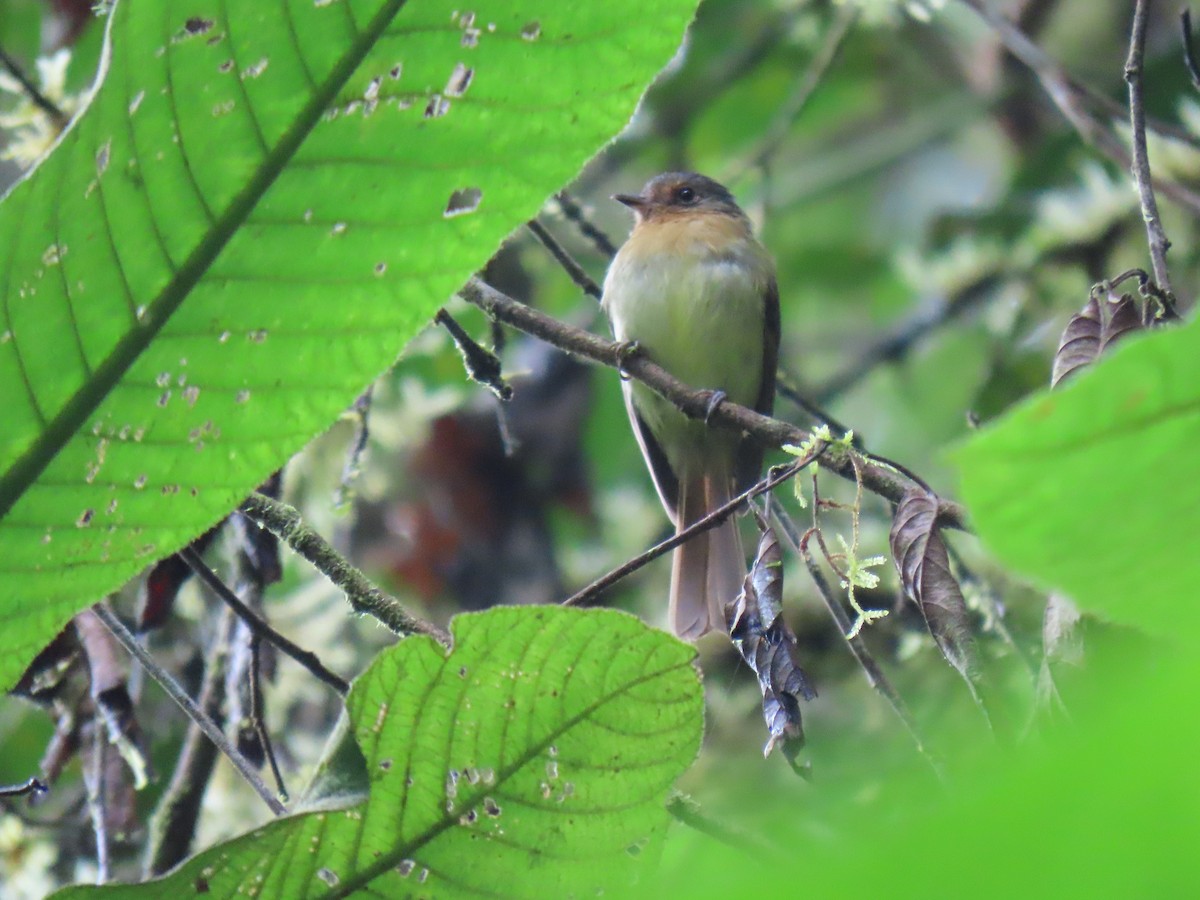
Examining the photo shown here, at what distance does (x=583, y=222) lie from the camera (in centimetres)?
326

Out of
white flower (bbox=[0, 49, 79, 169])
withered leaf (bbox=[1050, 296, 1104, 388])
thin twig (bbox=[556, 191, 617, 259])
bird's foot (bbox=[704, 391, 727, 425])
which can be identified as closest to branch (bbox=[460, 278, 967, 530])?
bird's foot (bbox=[704, 391, 727, 425])

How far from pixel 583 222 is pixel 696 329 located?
1560mm

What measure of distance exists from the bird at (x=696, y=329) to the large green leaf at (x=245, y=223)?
9.98 feet

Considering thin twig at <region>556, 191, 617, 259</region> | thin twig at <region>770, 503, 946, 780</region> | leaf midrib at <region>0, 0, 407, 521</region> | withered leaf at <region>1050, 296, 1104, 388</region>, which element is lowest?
thin twig at <region>770, 503, 946, 780</region>

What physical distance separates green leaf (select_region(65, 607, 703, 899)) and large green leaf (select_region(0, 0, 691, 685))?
0.93 feet

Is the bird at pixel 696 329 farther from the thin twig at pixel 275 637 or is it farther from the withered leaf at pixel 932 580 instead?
the withered leaf at pixel 932 580

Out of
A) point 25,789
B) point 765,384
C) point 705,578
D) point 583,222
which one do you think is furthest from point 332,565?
point 765,384

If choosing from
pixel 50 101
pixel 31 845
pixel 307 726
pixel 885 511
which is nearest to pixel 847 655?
pixel 885 511

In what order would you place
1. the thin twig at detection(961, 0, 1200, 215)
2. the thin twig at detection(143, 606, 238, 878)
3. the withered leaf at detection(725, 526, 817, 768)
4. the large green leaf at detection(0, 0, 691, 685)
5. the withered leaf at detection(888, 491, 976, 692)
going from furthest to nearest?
the thin twig at detection(961, 0, 1200, 215) → the thin twig at detection(143, 606, 238, 878) → the withered leaf at detection(725, 526, 817, 768) → the withered leaf at detection(888, 491, 976, 692) → the large green leaf at detection(0, 0, 691, 685)

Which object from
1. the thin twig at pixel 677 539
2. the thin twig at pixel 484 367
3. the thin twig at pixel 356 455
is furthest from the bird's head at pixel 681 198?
the thin twig at pixel 677 539

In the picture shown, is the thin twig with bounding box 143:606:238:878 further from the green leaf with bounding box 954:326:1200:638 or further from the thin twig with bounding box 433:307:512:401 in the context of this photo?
the green leaf with bounding box 954:326:1200:638

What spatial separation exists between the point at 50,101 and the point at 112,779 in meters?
1.85

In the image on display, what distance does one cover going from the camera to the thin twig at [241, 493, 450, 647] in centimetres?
209

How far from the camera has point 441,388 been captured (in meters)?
5.43
